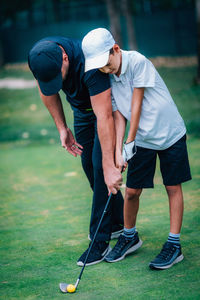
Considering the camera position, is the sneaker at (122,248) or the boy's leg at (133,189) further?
the sneaker at (122,248)

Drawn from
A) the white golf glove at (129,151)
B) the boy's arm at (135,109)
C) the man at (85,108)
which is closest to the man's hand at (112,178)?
the man at (85,108)

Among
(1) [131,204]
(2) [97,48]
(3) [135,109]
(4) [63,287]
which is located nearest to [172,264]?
(1) [131,204]

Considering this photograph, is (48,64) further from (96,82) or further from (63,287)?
(63,287)

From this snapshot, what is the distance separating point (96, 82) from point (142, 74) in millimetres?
309

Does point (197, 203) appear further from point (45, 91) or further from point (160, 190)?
point (45, 91)

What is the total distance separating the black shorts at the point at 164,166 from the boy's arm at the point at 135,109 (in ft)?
0.61


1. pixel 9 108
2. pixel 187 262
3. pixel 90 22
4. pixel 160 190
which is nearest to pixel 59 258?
pixel 187 262

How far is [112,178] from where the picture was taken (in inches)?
129

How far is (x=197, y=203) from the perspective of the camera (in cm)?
463

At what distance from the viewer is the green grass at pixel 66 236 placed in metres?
3.00

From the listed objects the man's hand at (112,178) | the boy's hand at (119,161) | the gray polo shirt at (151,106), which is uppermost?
the gray polo shirt at (151,106)

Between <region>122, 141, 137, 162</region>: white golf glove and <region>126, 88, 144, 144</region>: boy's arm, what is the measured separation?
0.03 metres

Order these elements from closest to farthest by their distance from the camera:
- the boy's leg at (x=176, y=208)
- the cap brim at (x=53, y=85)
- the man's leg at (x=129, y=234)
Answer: the cap brim at (x=53, y=85), the boy's leg at (x=176, y=208), the man's leg at (x=129, y=234)

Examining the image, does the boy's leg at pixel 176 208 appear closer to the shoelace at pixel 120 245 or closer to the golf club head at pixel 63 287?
the shoelace at pixel 120 245
